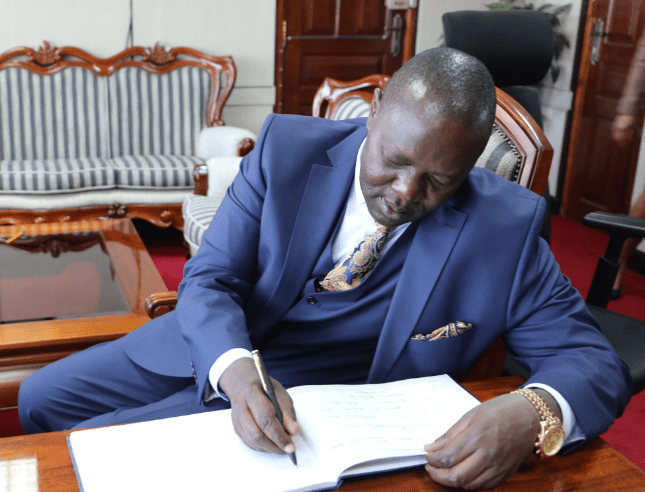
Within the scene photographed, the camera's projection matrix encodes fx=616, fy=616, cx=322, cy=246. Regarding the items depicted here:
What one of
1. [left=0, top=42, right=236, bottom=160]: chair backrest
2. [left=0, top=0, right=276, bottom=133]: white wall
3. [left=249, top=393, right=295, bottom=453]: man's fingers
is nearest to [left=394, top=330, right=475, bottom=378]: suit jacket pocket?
[left=249, top=393, right=295, bottom=453]: man's fingers

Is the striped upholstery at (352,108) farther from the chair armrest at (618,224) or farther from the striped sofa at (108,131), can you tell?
the striped sofa at (108,131)

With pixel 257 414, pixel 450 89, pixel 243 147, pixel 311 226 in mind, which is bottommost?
pixel 243 147

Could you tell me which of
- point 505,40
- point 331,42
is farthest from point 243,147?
point 505,40

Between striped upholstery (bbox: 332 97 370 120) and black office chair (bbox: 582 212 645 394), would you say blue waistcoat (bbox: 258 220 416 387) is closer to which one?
black office chair (bbox: 582 212 645 394)

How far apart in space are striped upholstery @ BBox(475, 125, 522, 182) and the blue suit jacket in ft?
0.72

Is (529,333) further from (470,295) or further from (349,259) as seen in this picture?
(349,259)

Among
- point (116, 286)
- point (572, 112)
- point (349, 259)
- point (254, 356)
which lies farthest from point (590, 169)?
point (254, 356)

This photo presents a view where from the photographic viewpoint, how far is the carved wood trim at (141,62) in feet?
12.7

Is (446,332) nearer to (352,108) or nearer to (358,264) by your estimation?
(358,264)

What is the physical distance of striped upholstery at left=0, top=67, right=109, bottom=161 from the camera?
3.82m

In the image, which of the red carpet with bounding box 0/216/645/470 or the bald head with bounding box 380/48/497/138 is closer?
the bald head with bounding box 380/48/497/138

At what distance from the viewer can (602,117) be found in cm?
426

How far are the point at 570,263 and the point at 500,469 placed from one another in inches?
126

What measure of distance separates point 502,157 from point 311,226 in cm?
54
